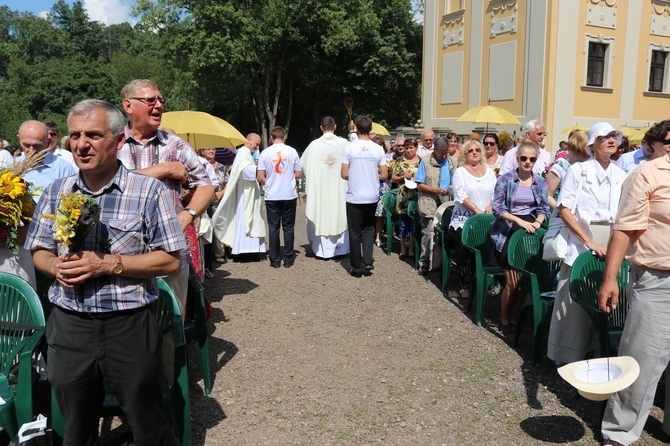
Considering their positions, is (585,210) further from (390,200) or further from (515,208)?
(390,200)

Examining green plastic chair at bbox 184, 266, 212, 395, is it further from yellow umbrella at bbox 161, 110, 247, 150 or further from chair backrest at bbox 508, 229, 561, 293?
yellow umbrella at bbox 161, 110, 247, 150

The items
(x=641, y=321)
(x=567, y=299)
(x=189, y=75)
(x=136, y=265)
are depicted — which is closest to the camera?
(x=136, y=265)

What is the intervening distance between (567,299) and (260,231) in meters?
5.61

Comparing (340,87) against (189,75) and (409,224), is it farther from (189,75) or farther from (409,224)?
(409,224)

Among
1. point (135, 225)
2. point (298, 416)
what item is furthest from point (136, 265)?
point (298, 416)

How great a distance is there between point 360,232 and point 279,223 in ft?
4.75

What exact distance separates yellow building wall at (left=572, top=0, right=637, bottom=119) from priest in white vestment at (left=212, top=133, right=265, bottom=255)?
16390 millimetres

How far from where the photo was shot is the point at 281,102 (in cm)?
3812

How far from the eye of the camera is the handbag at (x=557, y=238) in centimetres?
452

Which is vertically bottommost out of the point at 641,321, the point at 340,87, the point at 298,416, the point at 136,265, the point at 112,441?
the point at 298,416

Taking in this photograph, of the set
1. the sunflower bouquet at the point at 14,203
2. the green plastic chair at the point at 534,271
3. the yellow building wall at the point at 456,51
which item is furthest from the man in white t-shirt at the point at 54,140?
the yellow building wall at the point at 456,51

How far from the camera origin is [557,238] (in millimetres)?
4625

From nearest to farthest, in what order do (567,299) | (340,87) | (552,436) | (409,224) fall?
(552,436)
(567,299)
(409,224)
(340,87)

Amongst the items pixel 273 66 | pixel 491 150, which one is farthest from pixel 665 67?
pixel 491 150
